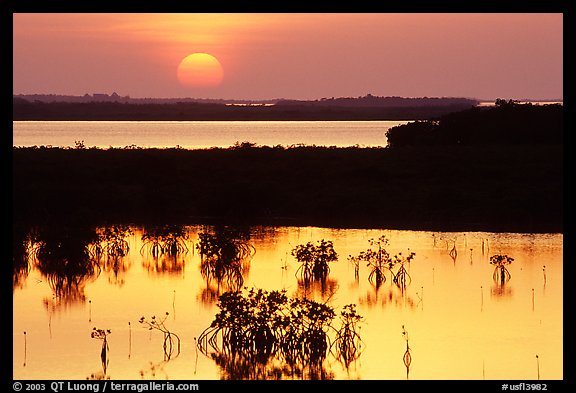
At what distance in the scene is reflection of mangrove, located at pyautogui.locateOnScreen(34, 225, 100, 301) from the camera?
26422 millimetres

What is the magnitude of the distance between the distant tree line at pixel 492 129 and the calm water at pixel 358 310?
A: 1341 inches

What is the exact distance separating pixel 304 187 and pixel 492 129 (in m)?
24.3

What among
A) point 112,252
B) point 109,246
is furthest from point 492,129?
point 112,252

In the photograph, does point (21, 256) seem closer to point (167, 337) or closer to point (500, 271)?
point (167, 337)

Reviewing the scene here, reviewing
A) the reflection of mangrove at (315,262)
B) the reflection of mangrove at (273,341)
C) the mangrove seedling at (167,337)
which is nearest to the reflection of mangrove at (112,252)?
the reflection of mangrove at (315,262)

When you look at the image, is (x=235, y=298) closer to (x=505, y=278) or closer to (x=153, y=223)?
(x=505, y=278)

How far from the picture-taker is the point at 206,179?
50.3m

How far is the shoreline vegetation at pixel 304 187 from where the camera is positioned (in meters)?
39.8

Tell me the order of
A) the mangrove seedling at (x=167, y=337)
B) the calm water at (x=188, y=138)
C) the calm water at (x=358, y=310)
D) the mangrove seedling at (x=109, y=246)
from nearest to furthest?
the calm water at (x=358, y=310), the mangrove seedling at (x=167, y=337), the mangrove seedling at (x=109, y=246), the calm water at (x=188, y=138)

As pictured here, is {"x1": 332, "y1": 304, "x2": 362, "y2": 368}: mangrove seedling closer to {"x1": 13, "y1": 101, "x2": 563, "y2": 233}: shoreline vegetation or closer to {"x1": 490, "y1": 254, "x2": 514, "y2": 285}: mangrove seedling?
{"x1": 490, "y1": 254, "x2": 514, "y2": 285}: mangrove seedling

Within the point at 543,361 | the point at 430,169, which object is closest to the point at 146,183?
the point at 430,169

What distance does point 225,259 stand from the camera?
2803 cm

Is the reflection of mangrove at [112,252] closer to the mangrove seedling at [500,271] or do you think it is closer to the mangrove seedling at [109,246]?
the mangrove seedling at [109,246]

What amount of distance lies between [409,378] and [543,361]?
282cm
